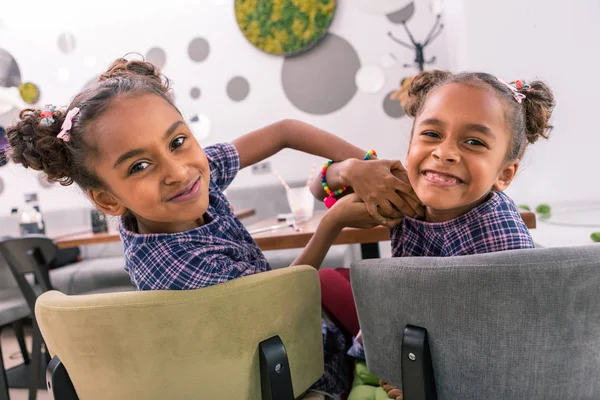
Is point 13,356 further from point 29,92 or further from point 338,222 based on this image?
point 338,222

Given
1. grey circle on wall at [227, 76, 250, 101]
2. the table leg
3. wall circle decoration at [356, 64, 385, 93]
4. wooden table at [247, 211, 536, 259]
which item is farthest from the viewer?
grey circle on wall at [227, 76, 250, 101]

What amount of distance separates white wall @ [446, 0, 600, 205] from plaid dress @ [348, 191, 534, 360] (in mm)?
1802

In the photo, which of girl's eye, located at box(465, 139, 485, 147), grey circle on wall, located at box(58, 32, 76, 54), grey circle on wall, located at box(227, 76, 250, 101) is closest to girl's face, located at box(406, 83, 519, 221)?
girl's eye, located at box(465, 139, 485, 147)

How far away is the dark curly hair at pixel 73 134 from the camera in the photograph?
914 mm

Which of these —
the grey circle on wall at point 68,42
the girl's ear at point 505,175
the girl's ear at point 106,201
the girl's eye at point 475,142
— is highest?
the grey circle on wall at point 68,42

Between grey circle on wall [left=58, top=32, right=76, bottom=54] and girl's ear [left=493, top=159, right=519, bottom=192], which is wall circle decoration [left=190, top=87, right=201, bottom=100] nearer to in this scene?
grey circle on wall [left=58, top=32, right=76, bottom=54]

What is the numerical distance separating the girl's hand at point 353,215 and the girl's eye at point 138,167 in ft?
1.43

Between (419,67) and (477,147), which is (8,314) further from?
(419,67)

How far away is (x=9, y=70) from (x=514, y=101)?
15.2 ft

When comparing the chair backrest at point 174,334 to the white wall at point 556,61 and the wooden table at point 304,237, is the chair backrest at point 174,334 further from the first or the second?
the white wall at point 556,61

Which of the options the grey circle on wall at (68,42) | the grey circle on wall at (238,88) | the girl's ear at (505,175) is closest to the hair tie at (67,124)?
the girl's ear at (505,175)

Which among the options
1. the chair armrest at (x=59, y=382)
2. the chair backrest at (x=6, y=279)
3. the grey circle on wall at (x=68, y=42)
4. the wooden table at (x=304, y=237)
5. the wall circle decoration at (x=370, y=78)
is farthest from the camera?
the grey circle on wall at (x=68, y=42)

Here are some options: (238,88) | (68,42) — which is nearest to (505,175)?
(238,88)

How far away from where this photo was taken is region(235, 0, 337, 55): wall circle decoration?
3.51m
